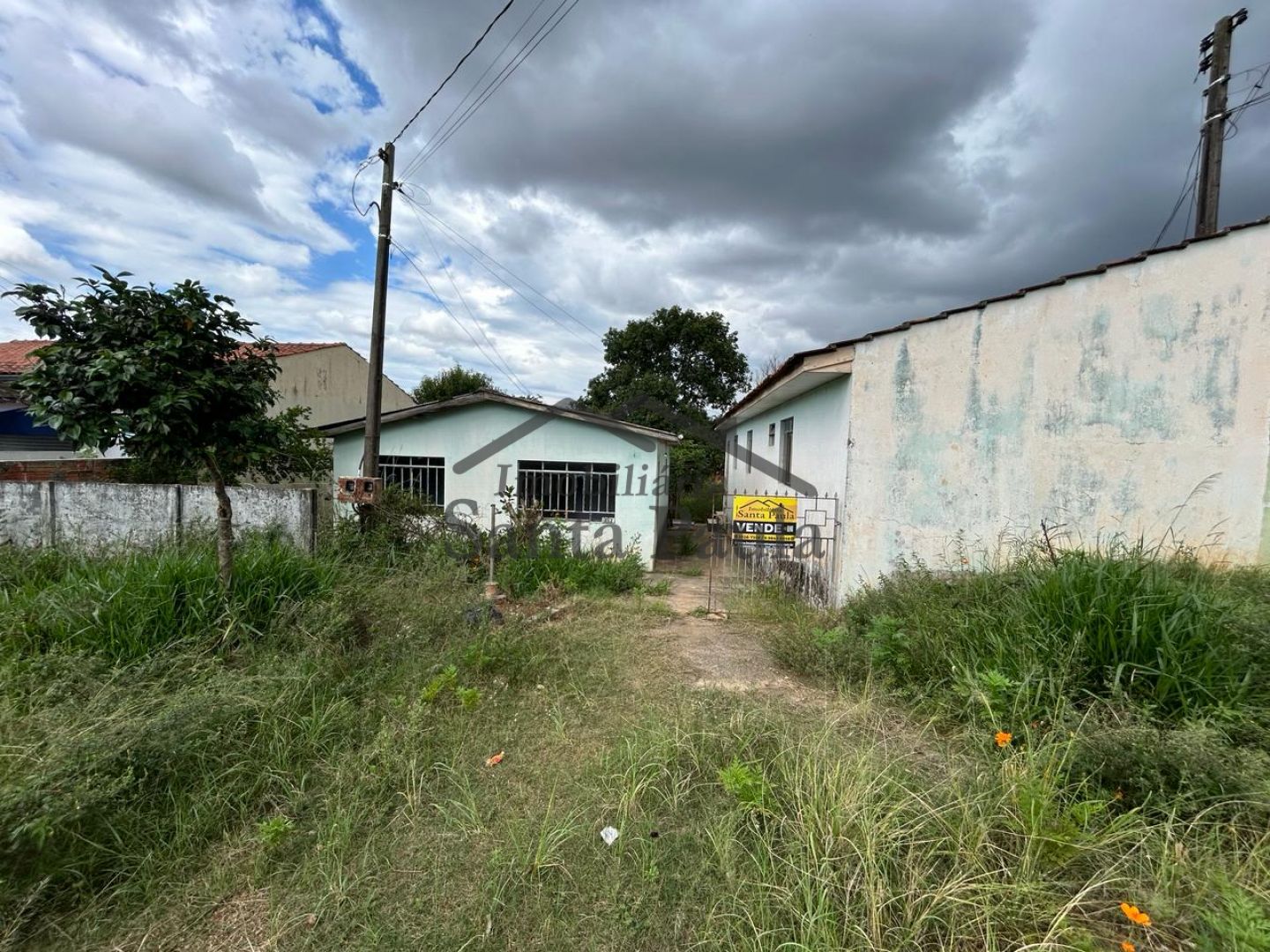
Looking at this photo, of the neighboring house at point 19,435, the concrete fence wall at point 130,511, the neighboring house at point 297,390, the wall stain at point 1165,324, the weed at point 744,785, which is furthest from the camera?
the neighboring house at point 297,390

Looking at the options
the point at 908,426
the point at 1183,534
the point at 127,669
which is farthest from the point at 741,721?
the point at 1183,534

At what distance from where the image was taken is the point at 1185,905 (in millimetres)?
1592

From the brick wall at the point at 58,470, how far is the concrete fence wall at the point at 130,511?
1.79ft

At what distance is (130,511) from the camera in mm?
5773

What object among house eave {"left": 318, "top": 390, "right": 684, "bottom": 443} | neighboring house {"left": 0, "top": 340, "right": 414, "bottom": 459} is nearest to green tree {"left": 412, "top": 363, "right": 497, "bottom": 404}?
neighboring house {"left": 0, "top": 340, "right": 414, "bottom": 459}

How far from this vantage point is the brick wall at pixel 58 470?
6.36 m

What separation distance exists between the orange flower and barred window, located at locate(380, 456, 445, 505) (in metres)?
9.14

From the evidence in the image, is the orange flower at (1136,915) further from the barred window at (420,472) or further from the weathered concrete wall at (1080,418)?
the barred window at (420,472)

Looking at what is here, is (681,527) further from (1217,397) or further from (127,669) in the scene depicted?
(127,669)

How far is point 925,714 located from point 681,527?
1299 cm

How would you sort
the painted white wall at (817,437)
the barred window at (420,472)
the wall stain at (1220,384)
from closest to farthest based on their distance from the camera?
the wall stain at (1220,384), the painted white wall at (817,437), the barred window at (420,472)

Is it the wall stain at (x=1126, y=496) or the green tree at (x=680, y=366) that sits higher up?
the green tree at (x=680, y=366)

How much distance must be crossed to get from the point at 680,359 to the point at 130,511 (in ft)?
58.2

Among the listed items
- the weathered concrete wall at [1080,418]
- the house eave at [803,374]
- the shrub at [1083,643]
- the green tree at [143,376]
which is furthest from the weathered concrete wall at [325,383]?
the shrub at [1083,643]
